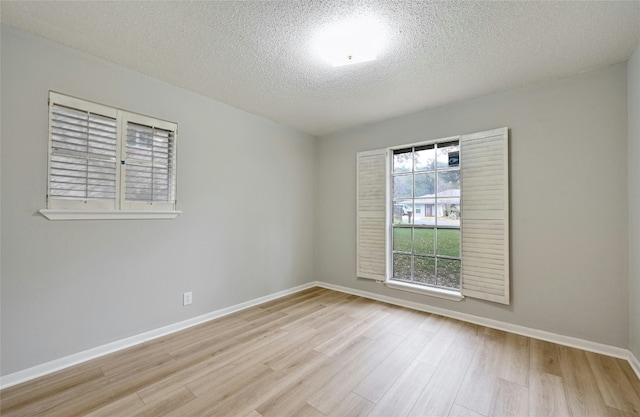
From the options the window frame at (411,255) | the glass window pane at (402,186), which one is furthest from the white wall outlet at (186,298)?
the glass window pane at (402,186)

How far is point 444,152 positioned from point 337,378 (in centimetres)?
286

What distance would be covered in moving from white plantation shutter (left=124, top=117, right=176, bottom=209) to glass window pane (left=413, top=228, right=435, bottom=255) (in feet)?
10.0

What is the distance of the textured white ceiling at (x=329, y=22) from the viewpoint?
69.2 inches

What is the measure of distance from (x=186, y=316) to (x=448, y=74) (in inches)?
145

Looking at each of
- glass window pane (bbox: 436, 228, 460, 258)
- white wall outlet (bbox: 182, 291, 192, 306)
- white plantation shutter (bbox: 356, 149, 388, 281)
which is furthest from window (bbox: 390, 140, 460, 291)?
white wall outlet (bbox: 182, 291, 192, 306)

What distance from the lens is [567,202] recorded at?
255 cm

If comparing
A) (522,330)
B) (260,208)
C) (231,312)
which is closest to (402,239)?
(522,330)

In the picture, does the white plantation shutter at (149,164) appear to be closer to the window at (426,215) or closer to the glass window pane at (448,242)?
the window at (426,215)

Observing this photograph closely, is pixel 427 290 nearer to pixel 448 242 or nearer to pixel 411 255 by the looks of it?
pixel 411 255

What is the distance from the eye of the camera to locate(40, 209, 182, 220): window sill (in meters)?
2.09

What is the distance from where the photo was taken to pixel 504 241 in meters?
2.84

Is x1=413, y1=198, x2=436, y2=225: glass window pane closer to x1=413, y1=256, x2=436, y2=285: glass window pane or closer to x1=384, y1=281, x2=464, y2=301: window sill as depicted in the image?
x1=413, y1=256, x2=436, y2=285: glass window pane

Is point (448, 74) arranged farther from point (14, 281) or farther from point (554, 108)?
point (14, 281)

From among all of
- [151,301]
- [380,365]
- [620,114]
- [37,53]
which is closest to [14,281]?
[151,301]
